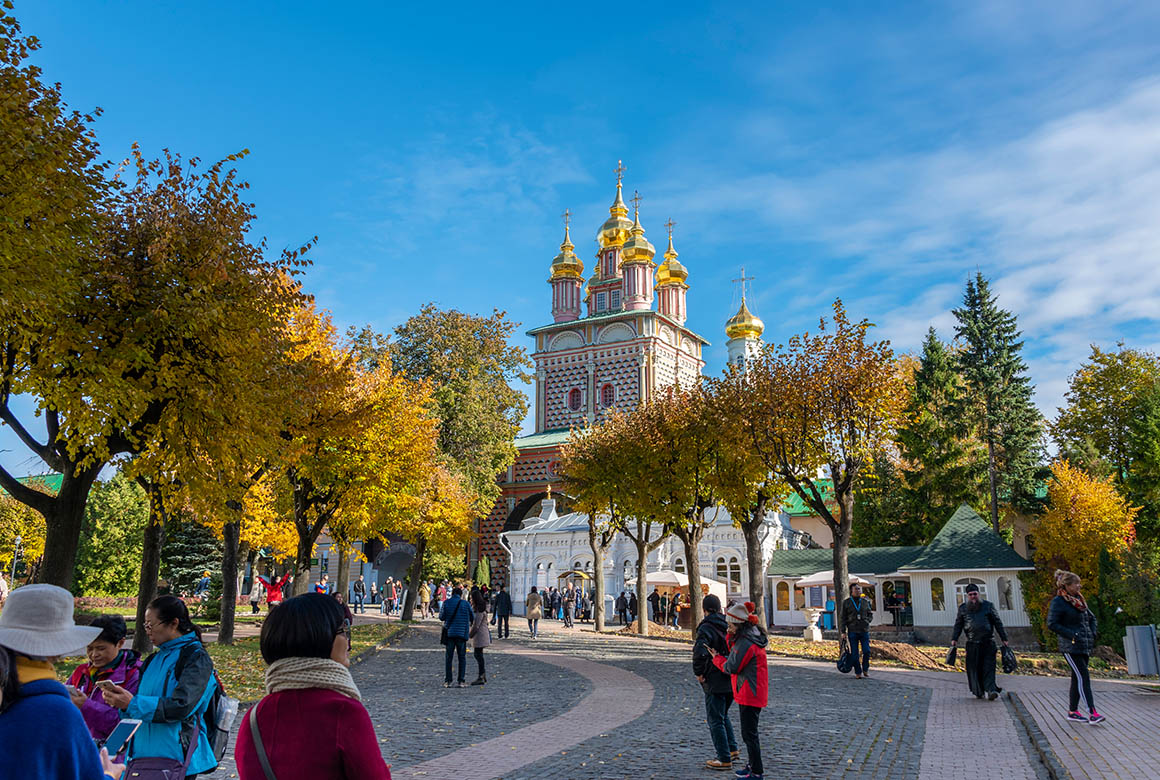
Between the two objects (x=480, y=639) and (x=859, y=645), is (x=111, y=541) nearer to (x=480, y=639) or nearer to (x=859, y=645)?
(x=480, y=639)

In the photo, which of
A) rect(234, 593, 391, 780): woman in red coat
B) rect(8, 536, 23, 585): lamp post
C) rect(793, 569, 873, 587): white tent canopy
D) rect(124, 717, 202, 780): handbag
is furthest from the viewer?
rect(8, 536, 23, 585): lamp post

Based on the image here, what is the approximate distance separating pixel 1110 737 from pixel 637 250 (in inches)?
2054

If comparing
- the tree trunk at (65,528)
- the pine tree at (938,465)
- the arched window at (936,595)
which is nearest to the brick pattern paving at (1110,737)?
the tree trunk at (65,528)

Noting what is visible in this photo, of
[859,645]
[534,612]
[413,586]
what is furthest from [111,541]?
[859,645]

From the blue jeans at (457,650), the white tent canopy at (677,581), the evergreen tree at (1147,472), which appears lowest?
the blue jeans at (457,650)

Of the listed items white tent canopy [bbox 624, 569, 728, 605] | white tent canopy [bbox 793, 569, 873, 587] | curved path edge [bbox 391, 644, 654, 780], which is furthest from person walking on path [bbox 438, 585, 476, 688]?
white tent canopy [bbox 793, 569, 873, 587]

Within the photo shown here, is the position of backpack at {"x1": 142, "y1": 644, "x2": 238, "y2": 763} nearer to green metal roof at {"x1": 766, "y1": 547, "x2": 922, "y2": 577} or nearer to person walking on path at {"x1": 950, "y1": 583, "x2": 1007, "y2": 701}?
person walking on path at {"x1": 950, "y1": 583, "x2": 1007, "y2": 701}

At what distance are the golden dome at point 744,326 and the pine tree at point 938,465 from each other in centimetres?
2342

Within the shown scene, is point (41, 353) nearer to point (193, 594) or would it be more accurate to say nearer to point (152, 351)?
point (152, 351)

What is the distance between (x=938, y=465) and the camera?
4291 centimetres

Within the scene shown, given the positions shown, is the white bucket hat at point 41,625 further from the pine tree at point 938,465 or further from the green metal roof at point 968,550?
the pine tree at point 938,465

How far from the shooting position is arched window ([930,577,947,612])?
107 ft

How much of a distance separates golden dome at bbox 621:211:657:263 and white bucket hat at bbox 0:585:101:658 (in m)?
57.4

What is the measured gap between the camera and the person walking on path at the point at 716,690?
8.51m
